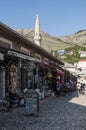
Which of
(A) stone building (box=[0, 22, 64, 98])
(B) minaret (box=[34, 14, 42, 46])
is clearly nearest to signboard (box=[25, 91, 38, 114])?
(A) stone building (box=[0, 22, 64, 98])

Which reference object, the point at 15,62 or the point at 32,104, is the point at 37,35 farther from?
the point at 32,104

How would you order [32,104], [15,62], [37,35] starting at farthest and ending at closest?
[37,35] → [15,62] → [32,104]

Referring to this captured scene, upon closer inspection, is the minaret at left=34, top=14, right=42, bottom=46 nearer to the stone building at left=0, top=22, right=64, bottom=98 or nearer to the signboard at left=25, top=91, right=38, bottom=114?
the stone building at left=0, top=22, right=64, bottom=98

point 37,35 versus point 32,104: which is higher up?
point 37,35

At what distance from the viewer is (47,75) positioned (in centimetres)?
3322

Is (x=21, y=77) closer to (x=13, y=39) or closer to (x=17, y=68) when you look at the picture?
(x=17, y=68)

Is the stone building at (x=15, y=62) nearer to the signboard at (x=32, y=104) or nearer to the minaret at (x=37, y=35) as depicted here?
the signboard at (x=32, y=104)

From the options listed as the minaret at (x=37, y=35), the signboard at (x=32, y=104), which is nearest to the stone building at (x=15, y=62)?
the signboard at (x=32, y=104)

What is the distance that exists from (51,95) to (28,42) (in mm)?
8461

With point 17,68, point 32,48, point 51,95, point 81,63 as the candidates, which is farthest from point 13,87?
point 81,63

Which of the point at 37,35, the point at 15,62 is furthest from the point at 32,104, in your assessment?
the point at 37,35

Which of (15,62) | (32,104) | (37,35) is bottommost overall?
(32,104)

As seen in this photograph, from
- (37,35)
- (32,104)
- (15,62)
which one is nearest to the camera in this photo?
(32,104)

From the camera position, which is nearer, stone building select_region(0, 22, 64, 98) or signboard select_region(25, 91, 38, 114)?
signboard select_region(25, 91, 38, 114)
